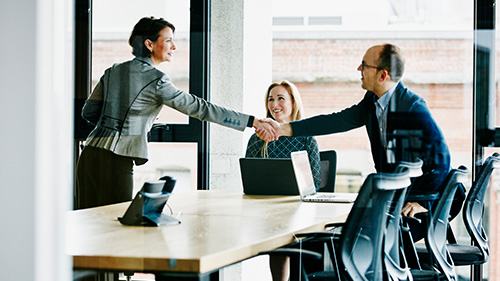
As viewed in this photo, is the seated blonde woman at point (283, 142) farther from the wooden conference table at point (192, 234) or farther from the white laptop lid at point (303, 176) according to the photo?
the wooden conference table at point (192, 234)

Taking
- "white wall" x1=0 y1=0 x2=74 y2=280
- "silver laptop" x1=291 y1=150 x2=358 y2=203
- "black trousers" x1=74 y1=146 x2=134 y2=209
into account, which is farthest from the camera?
"silver laptop" x1=291 y1=150 x2=358 y2=203

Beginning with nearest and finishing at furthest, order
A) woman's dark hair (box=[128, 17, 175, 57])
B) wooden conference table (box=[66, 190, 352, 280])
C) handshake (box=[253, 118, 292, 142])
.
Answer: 1. wooden conference table (box=[66, 190, 352, 280])
2. woman's dark hair (box=[128, 17, 175, 57])
3. handshake (box=[253, 118, 292, 142])

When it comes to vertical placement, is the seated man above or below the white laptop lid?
above

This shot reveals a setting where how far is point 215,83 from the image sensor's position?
10.1 ft

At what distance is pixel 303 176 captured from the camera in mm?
3461

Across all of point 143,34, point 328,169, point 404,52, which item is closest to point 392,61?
point 404,52

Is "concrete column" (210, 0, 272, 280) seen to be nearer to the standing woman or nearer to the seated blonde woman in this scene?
the seated blonde woman

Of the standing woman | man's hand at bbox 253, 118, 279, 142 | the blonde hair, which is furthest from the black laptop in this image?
the standing woman

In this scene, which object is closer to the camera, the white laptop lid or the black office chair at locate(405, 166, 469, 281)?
the black office chair at locate(405, 166, 469, 281)

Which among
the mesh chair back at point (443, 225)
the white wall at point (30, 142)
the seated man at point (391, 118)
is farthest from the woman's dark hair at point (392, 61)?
the white wall at point (30, 142)

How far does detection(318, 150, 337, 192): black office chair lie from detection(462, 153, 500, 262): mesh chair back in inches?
27.1

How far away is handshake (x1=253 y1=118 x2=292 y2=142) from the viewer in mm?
3234

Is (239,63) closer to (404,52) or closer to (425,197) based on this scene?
(404,52)

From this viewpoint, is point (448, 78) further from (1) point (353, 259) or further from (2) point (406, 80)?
(1) point (353, 259)
